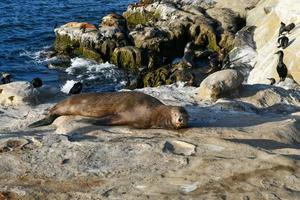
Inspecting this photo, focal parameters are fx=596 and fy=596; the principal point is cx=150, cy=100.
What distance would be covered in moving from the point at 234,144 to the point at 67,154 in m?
2.20

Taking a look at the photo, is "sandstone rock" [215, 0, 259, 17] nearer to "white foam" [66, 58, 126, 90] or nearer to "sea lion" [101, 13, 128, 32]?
"sea lion" [101, 13, 128, 32]

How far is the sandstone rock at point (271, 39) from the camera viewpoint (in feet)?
62.7

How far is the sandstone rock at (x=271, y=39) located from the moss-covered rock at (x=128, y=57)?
5.09m

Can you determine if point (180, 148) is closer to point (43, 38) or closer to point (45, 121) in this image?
point (45, 121)

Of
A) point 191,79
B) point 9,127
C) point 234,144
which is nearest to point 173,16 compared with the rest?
point 191,79

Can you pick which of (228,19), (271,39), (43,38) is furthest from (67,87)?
(228,19)

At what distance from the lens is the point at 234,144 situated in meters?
7.92

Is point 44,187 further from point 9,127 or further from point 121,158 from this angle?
point 9,127

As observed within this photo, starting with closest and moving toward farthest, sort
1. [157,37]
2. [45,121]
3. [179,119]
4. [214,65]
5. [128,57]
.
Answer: [179,119], [45,121], [214,65], [128,57], [157,37]

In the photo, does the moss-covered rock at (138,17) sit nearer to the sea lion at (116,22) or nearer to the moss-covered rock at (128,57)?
the sea lion at (116,22)

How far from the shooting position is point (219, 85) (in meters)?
13.4

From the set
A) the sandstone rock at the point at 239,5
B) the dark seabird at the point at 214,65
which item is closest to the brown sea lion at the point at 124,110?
the dark seabird at the point at 214,65

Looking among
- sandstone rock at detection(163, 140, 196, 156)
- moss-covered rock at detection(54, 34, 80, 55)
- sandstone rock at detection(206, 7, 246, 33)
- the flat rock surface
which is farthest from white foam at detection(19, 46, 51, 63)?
sandstone rock at detection(163, 140, 196, 156)

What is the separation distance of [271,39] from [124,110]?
14.6m
